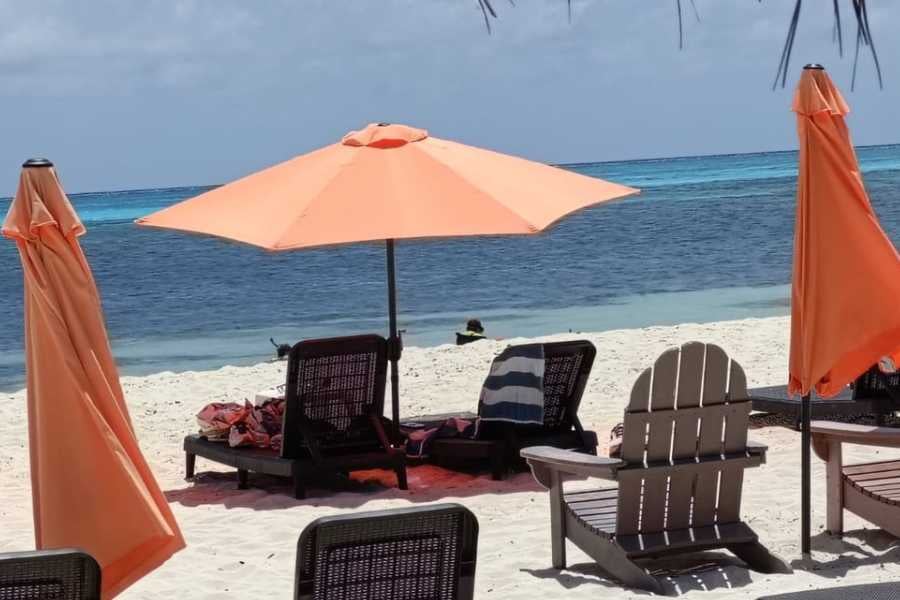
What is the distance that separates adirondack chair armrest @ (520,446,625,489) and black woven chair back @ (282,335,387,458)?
165cm

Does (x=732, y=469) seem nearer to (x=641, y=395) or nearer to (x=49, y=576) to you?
(x=641, y=395)

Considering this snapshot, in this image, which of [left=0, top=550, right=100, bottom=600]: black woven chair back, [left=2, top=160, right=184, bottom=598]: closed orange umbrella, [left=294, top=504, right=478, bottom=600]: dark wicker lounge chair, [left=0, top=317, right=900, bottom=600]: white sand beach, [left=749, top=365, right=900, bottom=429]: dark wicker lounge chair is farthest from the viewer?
[left=749, top=365, right=900, bottom=429]: dark wicker lounge chair

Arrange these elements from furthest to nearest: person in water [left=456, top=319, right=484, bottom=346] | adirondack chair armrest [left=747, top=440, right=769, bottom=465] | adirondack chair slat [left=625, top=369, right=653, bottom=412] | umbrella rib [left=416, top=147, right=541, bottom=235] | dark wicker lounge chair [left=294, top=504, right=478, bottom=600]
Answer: person in water [left=456, top=319, right=484, bottom=346] → umbrella rib [left=416, top=147, right=541, bottom=235] → adirondack chair armrest [left=747, top=440, right=769, bottom=465] → adirondack chair slat [left=625, top=369, right=653, bottom=412] → dark wicker lounge chair [left=294, top=504, right=478, bottom=600]

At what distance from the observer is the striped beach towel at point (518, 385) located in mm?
6984

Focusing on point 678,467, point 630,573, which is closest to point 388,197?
point 678,467

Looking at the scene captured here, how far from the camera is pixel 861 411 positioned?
7.73 m

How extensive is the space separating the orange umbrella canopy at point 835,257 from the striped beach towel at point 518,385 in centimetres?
196

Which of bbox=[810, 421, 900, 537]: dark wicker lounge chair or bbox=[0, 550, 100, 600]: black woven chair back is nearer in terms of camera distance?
bbox=[0, 550, 100, 600]: black woven chair back

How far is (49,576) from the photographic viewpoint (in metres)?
2.96

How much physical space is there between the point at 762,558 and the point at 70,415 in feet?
8.55

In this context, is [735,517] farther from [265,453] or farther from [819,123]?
[265,453]

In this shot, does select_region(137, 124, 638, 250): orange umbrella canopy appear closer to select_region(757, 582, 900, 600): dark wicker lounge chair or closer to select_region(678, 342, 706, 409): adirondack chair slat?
select_region(678, 342, 706, 409): adirondack chair slat

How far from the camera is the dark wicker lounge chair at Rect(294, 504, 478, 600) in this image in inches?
125

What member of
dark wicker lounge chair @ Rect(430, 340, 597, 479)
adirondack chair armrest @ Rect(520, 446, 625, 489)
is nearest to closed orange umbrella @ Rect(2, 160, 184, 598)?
adirondack chair armrest @ Rect(520, 446, 625, 489)
